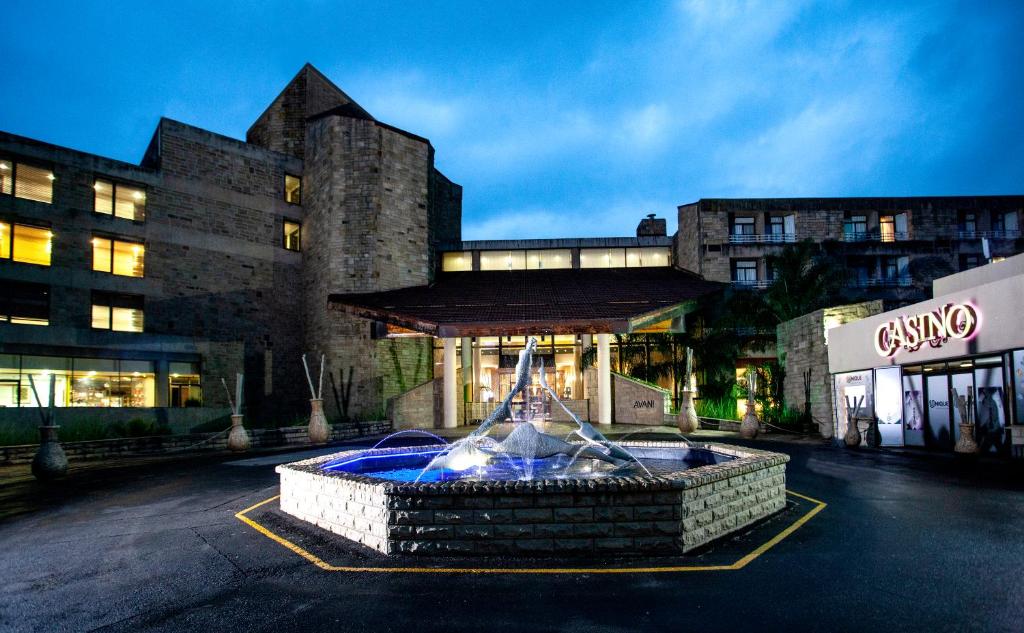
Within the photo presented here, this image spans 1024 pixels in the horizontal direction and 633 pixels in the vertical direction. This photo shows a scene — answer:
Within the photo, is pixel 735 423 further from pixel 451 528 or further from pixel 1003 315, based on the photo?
pixel 451 528

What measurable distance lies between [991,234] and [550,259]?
29.5 metres

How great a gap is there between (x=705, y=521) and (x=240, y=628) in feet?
16.5

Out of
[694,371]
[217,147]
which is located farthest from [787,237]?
[217,147]

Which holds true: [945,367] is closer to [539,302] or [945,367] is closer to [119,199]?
[539,302]

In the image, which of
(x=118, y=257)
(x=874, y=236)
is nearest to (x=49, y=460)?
(x=118, y=257)

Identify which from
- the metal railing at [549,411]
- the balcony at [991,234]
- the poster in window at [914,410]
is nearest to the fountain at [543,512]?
the poster in window at [914,410]

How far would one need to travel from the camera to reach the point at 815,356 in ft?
74.0

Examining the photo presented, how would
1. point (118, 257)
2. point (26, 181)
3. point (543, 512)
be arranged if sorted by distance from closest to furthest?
1. point (543, 512)
2. point (26, 181)
3. point (118, 257)

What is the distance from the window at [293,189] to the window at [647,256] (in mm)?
20714

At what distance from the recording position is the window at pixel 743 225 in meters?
40.1

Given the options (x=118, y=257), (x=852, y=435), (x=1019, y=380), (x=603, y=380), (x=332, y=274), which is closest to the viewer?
(x=1019, y=380)

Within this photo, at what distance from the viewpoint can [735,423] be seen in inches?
949

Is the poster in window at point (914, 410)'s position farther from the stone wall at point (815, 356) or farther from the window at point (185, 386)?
the window at point (185, 386)

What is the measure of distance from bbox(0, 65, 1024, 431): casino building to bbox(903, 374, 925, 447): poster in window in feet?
32.4
